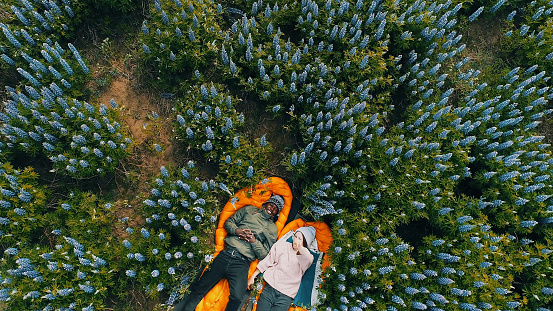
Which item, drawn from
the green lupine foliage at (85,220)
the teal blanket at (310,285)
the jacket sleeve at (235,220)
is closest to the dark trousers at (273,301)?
the teal blanket at (310,285)

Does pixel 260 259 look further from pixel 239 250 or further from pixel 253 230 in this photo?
pixel 253 230

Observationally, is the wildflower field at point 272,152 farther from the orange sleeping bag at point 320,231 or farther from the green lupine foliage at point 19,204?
the orange sleeping bag at point 320,231

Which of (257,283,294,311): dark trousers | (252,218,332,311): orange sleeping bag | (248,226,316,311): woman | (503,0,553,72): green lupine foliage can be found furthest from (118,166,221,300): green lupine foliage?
(503,0,553,72): green lupine foliage

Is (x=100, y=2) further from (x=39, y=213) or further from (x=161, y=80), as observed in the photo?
(x=39, y=213)

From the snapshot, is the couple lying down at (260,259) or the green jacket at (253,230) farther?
the green jacket at (253,230)

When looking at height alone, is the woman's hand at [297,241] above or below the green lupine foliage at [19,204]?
above

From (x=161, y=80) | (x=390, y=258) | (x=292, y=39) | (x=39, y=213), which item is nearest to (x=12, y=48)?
(x=161, y=80)

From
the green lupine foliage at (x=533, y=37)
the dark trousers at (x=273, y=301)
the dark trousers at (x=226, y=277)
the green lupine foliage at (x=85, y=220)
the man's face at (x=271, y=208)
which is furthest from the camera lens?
the green lupine foliage at (x=533, y=37)
